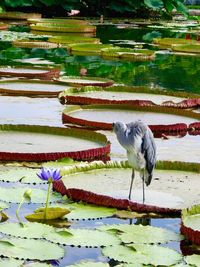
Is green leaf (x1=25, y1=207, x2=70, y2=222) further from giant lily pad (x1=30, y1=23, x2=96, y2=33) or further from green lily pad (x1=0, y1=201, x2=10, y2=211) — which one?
giant lily pad (x1=30, y1=23, x2=96, y2=33)

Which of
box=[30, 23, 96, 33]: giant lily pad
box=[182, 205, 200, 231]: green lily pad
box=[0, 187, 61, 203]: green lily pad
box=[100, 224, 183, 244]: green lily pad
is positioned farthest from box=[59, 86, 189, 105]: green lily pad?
box=[30, 23, 96, 33]: giant lily pad

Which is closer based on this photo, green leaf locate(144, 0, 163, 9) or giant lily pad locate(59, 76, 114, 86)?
giant lily pad locate(59, 76, 114, 86)

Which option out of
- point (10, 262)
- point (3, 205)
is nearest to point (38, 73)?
point (3, 205)

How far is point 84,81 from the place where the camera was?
21.4 feet

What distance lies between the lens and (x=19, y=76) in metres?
6.66

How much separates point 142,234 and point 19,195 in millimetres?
613

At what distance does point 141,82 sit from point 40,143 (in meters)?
3.00

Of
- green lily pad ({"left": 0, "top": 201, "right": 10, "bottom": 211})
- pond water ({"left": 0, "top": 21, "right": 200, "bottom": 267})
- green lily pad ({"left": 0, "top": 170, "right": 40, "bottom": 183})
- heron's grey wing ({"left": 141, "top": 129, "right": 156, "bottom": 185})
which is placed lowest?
pond water ({"left": 0, "top": 21, "right": 200, "bottom": 267})

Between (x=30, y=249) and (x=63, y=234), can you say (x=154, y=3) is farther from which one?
(x=30, y=249)

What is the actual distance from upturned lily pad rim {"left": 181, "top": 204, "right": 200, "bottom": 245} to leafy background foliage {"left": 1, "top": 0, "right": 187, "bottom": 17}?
540 inches

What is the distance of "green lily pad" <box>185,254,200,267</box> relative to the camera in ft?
7.89

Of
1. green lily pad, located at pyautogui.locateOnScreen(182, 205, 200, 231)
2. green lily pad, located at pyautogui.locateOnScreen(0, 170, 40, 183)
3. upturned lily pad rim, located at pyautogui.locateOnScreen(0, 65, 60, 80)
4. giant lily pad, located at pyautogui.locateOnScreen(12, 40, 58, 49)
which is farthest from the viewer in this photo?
giant lily pad, located at pyautogui.locateOnScreen(12, 40, 58, 49)

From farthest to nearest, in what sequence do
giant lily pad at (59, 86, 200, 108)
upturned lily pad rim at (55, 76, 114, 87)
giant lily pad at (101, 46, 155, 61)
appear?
giant lily pad at (101, 46, 155, 61) → upturned lily pad rim at (55, 76, 114, 87) → giant lily pad at (59, 86, 200, 108)

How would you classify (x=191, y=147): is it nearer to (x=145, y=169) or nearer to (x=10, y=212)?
(x=145, y=169)
